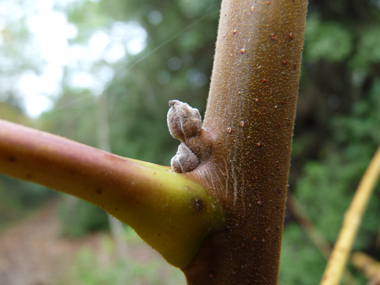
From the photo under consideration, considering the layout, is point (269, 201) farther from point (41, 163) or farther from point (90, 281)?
point (90, 281)

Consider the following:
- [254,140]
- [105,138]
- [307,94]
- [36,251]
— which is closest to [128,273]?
[105,138]

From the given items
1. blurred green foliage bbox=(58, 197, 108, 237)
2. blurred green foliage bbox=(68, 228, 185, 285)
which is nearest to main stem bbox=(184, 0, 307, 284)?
blurred green foliage bbox=(68, 228, 185, 285)

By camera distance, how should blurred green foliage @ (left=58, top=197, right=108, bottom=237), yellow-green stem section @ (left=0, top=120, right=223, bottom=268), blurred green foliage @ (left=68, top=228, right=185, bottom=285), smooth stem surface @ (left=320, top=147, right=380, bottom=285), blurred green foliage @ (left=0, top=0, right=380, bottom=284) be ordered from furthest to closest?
blurred green foliage @ (left=58, top=197, right=108, bottom=237) < blurred green foliage @ (left=68, top=228, right=185, bottom=285) < blurred green foliage @ (left=0, top=0, right=380, bottom=284) < smooth stem surface @ (left=320, top=147, right=380, bottom=285) < yellow-green stem section @ (left=0, top=120, right=223, bottom=268)

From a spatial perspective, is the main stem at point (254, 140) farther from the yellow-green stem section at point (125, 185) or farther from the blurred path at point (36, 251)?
the blurred path at point (36, 251)

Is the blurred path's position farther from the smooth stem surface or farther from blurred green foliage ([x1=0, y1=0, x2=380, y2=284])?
the smooth stem surface

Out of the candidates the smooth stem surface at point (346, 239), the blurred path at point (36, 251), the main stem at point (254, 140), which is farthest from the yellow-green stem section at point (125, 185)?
the blurred path at point (36, 251)

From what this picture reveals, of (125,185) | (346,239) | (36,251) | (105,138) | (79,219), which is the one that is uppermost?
(105,138)

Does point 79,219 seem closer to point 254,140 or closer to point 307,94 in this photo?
point 307,94
